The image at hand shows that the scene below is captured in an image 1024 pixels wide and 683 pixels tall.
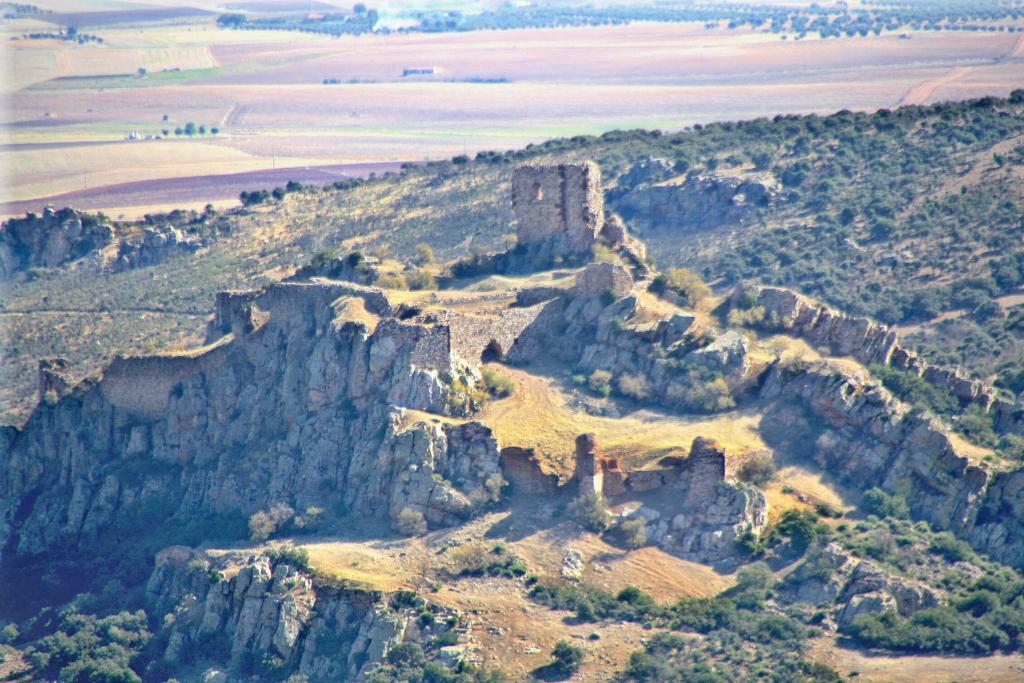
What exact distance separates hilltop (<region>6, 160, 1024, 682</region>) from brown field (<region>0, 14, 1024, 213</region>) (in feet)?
142

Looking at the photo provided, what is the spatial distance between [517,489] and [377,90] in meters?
104

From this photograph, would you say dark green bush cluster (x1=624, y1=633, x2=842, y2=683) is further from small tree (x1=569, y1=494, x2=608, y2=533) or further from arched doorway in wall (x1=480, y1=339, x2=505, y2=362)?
arched doorway in wall (x1=480, y1=339, x2=505, y2=362)

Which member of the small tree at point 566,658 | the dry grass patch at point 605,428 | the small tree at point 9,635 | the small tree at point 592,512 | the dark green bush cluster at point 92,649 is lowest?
the small tree at point 9,635

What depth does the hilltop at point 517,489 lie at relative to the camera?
6025 centimetres

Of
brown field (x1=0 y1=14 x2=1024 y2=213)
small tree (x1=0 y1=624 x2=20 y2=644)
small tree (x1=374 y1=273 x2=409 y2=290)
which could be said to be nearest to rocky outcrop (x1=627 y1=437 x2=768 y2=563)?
small tree (x1=374 y1=273 x2=409 y2=290)

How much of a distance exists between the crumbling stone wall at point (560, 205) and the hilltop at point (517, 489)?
0.12 meters

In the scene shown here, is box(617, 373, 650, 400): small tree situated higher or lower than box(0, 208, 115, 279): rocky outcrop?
higher

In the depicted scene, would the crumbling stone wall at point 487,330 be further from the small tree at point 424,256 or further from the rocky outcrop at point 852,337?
the small tree at point 424,256

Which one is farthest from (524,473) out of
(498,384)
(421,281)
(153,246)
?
(153,246)

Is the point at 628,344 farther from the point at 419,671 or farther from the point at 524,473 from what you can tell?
the point at 419,671

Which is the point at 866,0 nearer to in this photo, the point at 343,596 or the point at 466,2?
the point at 466,2

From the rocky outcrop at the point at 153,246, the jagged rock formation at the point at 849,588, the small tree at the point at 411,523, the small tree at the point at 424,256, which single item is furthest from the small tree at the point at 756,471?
the rocky outcrop at the point at 153,246

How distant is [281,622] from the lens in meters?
62.1

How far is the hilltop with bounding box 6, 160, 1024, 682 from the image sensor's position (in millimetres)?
60250
